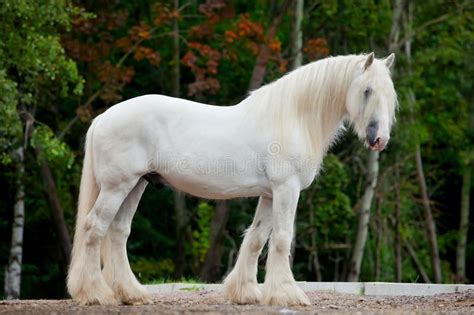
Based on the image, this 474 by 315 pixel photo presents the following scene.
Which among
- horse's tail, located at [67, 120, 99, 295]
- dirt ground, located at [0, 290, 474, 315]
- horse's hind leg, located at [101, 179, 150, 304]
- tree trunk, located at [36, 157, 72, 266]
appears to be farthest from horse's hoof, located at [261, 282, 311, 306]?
tree trunk, located at [36, 157, 72, 266]

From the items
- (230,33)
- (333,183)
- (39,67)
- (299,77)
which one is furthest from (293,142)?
(333,183)

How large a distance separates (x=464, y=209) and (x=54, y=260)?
11.5 metres

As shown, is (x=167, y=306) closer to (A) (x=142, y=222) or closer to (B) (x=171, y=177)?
(B) (x=171, y=177)

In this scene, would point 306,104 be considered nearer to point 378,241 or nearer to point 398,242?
point 378,241

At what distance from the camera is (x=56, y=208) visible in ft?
61.8

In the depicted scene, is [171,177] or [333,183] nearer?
[171,177]

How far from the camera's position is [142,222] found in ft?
77.2

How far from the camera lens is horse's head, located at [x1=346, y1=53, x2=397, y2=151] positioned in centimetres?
995

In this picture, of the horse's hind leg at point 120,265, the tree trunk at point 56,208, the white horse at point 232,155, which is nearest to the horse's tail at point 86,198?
the white horse at point 232,155

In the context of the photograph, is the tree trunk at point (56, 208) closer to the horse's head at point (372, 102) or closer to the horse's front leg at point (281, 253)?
the horse's front leg at point (281, 253)

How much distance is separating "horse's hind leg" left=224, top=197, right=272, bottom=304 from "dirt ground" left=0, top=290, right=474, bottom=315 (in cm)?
16

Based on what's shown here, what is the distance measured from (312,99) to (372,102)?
612 mm

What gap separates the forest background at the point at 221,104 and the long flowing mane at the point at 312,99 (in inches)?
284

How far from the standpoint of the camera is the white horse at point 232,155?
390 inches
